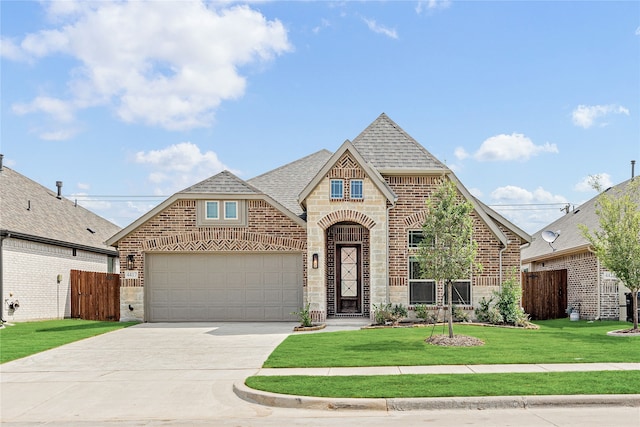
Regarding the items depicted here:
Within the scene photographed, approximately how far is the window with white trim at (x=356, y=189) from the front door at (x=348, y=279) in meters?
2.92

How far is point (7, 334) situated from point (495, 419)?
15.7 meters

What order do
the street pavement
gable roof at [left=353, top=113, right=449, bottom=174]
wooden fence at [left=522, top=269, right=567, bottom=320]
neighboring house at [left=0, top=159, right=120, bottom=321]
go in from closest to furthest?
the street pavement, gable roof at [left=353, top=113, right=449, bottom=174], neighboring house at [left=0, top=159, right=120, bottom=321], wooden fence at [left=522, top=269, right=567, bottom=320]

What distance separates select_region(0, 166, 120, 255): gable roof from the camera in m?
23.4

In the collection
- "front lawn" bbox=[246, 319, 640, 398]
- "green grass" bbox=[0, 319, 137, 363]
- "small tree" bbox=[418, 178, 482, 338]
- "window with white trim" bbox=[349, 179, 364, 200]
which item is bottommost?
"green grass" bbox=[0, 319, 137, 363]

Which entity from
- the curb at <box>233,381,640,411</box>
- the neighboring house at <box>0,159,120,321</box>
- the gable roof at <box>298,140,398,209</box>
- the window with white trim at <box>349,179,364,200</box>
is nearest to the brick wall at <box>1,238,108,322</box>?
the neighboring house at <box>0,159,120,321</box>

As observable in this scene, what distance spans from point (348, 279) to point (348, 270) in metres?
0.35

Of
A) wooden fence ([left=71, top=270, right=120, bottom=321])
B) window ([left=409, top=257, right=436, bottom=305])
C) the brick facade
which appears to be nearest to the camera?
window ([left=409, top=257, right=436, bottom=305])

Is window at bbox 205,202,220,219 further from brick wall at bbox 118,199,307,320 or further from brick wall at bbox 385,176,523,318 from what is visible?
brick wall at bbox 385,176,523,318

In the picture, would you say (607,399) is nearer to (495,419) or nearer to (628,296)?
(495,419)

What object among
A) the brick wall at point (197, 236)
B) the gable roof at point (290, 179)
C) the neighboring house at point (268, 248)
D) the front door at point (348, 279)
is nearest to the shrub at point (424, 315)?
A: the neighboring house at point (268, 248)

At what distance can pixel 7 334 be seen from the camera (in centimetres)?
1859

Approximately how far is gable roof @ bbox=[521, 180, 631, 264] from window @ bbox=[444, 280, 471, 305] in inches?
208

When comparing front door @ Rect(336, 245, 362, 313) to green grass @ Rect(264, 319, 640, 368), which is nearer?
green grass @ Rect(264, 319, 640, 368)

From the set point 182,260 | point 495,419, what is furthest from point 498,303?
point 495,419
